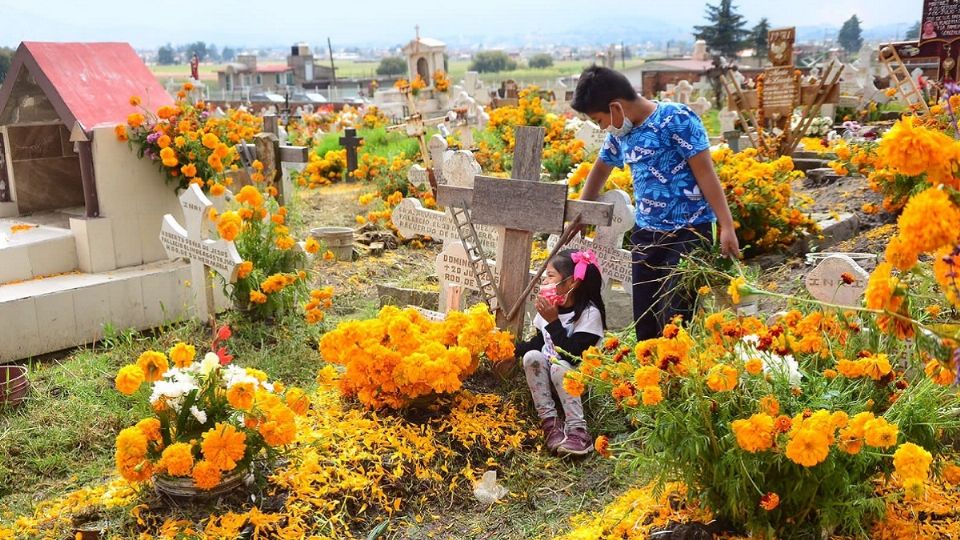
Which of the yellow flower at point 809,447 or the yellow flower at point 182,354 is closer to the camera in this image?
the yellow flower at point 809,447

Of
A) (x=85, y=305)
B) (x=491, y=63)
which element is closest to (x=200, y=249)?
(x=85, y=305)

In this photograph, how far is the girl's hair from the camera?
449 centimetres

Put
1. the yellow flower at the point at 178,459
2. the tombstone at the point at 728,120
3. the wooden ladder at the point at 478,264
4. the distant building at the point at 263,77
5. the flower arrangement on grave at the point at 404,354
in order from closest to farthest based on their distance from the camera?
the yellow flower at the point at 178,459 → the flower arrangement on grave at the point at 404,354 → the wooden ladder at the point at 478,264 → the tombstone at the point at 728,120 → the distant building at the point at 263,77

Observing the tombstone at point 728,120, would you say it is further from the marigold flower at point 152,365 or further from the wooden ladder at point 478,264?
the marigold flower at point 152,365

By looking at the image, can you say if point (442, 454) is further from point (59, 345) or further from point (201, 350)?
point (59, 345)

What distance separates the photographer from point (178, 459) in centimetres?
339

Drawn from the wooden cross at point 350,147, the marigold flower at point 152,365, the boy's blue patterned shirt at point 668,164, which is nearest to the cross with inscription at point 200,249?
the marigold flower at point 152,365

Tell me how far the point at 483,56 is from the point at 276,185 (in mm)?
100916

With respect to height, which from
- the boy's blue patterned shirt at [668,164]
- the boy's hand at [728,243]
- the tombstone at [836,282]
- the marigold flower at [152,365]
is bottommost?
the marigold flower at [152,365]

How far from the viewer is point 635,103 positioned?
4320mm

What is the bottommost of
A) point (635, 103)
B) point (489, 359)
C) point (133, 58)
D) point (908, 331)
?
point (489, 359)

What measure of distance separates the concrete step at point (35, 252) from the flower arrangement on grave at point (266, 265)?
1246 mm

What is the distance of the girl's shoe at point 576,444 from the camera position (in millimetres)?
4227

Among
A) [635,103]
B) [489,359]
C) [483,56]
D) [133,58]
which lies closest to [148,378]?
[489,359]
